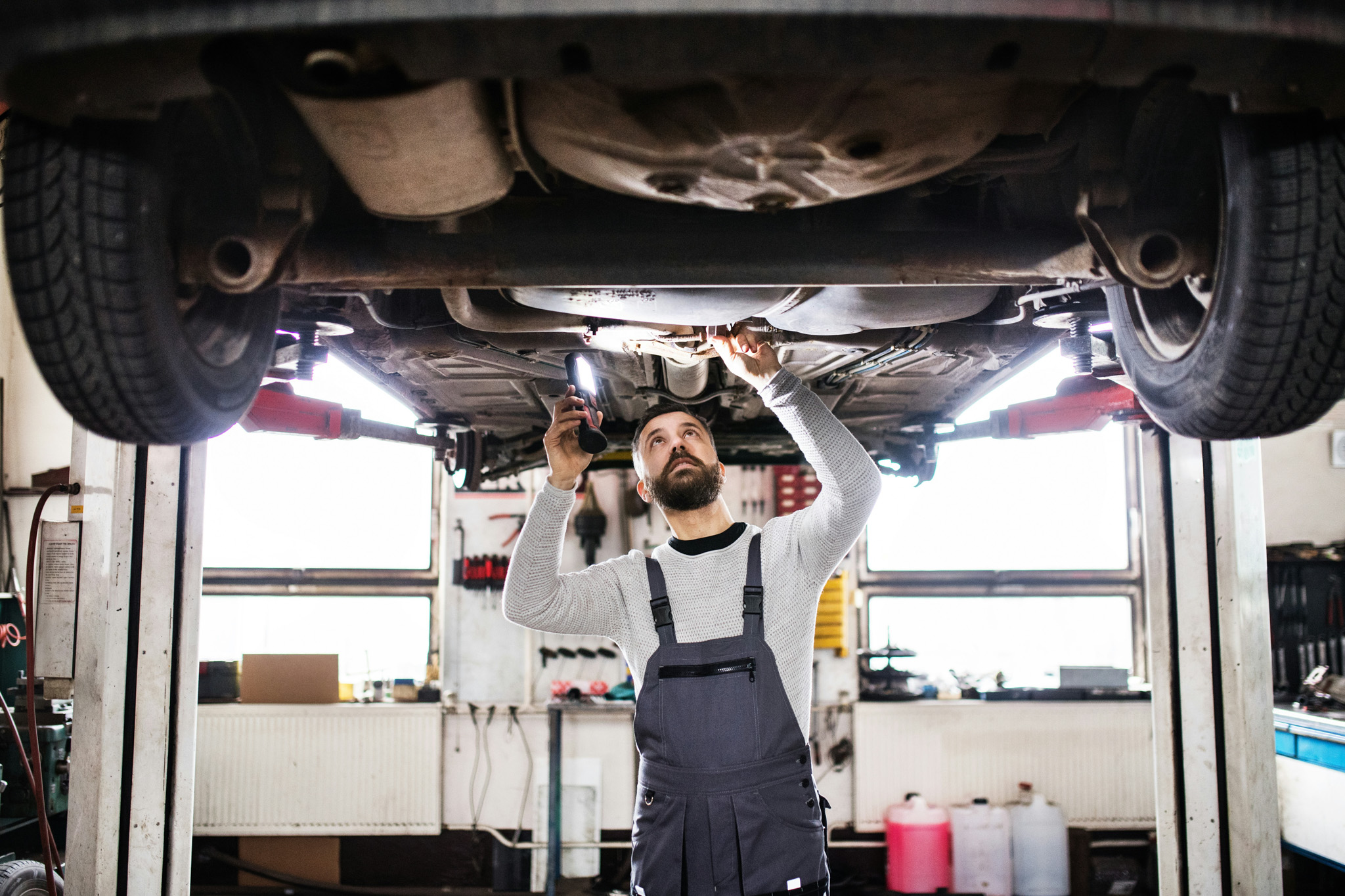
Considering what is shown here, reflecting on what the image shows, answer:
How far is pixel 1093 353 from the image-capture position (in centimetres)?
172

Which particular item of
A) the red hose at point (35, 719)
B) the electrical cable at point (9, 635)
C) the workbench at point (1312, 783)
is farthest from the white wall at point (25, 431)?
the workbench at point (1312, 783)

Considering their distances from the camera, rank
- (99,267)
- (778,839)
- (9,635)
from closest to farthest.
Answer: (99,267), (778,839), (9,635)

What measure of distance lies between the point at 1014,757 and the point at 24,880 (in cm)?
400

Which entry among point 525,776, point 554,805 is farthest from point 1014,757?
point 525,776

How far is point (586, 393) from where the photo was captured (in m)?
1.84

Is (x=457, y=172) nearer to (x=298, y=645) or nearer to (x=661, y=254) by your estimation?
(x=661, y=254)

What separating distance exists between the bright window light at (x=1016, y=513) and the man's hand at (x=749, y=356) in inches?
136

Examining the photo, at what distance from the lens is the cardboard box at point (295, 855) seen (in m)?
4.38

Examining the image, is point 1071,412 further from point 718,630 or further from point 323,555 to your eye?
point 323,555

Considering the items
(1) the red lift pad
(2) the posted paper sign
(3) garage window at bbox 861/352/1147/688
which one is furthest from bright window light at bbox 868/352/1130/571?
(2) the posted paper sign

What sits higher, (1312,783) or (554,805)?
(1312,783)

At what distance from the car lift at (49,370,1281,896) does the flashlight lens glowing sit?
717mm

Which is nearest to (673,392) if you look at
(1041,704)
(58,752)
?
(58,752)

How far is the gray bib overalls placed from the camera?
1.39m
